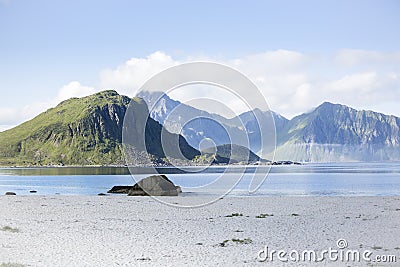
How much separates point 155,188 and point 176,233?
83.9ft

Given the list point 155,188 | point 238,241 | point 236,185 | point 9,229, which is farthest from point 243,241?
point 236,185

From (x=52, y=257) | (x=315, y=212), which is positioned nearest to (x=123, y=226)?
(x=52, y=257)

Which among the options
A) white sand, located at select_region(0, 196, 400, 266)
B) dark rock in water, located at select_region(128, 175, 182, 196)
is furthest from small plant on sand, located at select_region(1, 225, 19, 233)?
dark rock in water, located at select_region(128, 175, 182, 196)

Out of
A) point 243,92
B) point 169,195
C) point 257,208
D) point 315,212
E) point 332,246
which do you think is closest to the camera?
point 332,246

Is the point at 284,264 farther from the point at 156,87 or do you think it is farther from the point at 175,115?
the point at 175,115

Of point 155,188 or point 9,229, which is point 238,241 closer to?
point 9,229

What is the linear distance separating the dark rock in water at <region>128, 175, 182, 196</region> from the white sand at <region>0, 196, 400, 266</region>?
38.0 feet

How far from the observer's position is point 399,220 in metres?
28.0

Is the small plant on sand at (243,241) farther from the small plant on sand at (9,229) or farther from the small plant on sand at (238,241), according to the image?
the small plant on sand at (9,229)

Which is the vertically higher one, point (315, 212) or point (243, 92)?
point (243, 92)

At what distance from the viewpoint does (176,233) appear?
23.9 metres

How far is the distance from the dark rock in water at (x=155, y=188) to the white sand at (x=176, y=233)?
1157 cm

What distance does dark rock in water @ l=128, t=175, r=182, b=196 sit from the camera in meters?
48.9

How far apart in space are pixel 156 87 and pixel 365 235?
15071mm
